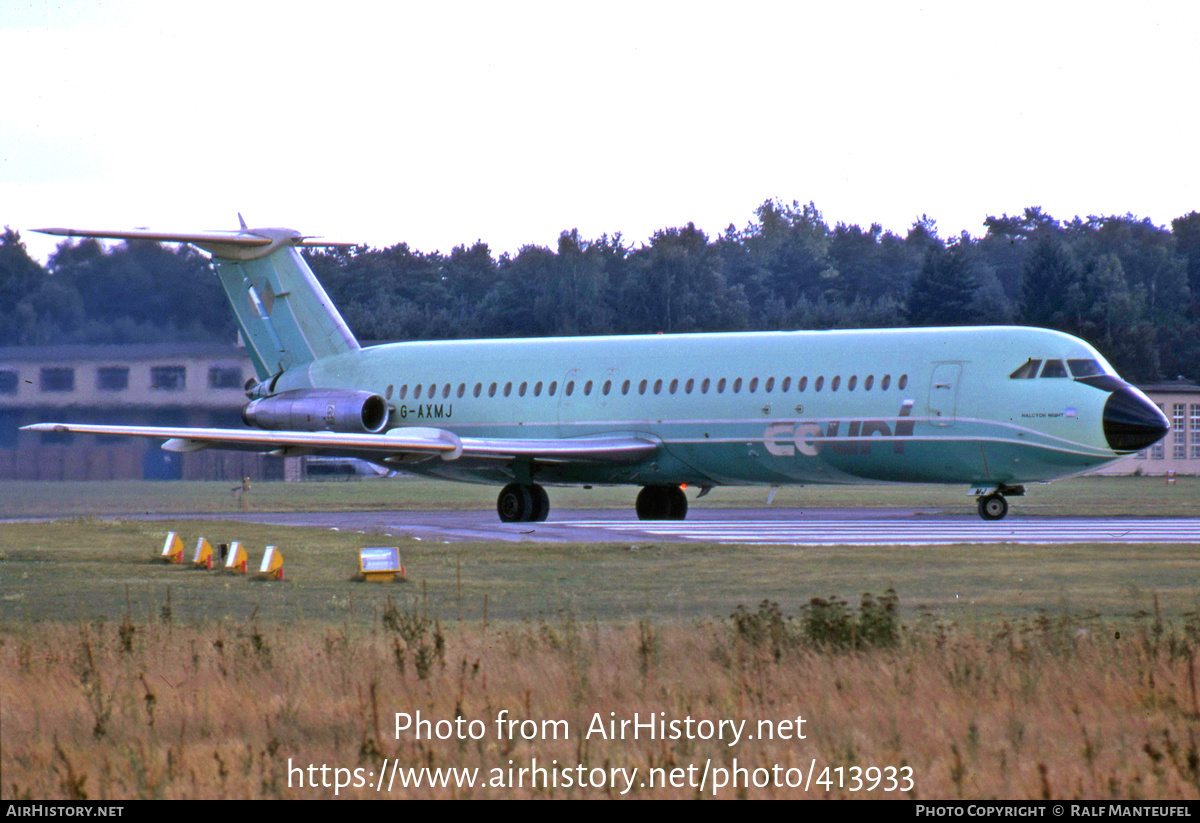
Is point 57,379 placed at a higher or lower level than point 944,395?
higher

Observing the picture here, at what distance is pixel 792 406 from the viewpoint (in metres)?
27.0

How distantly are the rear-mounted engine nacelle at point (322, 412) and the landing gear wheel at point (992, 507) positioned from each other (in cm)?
1180

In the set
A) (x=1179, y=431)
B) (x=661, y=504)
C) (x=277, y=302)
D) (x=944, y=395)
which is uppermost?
(x=277, y=302)

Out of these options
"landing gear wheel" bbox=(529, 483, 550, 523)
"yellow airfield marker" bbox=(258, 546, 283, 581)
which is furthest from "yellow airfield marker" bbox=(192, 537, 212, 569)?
"landing gear wheel" bbox=(529, 483, 550, 523)

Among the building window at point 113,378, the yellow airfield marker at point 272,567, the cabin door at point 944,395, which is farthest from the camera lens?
the building window at point 113,378

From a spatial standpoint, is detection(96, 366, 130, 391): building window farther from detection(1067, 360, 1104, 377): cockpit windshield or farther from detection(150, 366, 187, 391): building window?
detection(1067, 360, 1104, 377): cockpit windshield

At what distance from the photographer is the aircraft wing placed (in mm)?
27016

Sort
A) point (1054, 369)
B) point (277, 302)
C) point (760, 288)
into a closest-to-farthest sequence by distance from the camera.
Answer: point (1054, 369), point (277, 302), point (760, 288)

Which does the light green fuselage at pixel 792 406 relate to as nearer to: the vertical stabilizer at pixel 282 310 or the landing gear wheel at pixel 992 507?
the landing gear wheel at pixel 992 507

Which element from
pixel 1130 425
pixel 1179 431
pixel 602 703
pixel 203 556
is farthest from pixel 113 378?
pixel 602 703

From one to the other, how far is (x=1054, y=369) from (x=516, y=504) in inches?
401

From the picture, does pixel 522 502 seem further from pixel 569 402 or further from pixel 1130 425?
pixel 1130 425

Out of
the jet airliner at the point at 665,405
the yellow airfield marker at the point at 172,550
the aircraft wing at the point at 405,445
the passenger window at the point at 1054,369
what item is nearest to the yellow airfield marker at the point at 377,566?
the yellow airfield marker at the point at 172,550

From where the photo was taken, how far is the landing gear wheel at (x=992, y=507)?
28.2 meters
